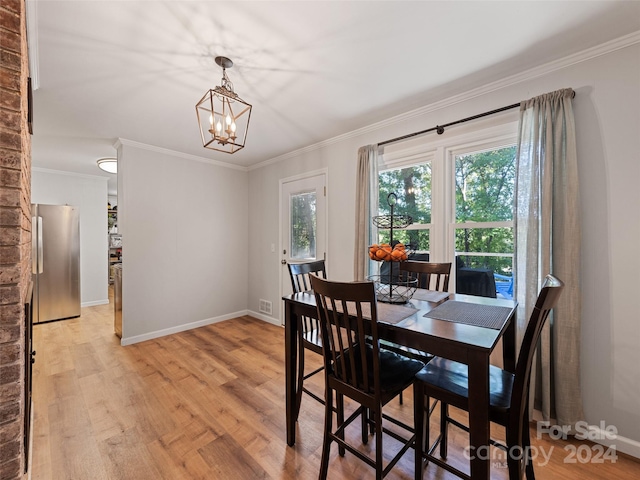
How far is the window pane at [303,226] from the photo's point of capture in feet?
12.2

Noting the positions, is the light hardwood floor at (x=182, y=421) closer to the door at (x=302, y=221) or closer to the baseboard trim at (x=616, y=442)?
the baseboard trim at (x=616, y=442)

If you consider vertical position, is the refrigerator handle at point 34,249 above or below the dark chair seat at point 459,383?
Answer: above

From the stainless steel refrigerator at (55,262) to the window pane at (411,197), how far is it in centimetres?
473

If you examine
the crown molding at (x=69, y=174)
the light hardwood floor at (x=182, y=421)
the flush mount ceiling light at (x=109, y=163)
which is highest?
the crown molding at (x=69, y=174)

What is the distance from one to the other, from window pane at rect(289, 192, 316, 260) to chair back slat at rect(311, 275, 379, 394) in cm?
219

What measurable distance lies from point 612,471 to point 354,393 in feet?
5.22

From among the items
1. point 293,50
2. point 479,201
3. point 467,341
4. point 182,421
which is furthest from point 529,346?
point 182,421

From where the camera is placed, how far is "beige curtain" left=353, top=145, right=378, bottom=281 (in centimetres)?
287

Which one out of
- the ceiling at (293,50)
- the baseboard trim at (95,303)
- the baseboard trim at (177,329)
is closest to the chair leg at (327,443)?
the ceiling at (293,50)

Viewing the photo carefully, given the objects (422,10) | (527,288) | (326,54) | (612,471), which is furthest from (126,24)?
(612,471)

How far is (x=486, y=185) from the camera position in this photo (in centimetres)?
235

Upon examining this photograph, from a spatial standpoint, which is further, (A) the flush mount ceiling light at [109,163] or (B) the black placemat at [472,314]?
(A) the flush mount ceiling light at [109,163]

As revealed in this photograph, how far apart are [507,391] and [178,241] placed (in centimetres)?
385

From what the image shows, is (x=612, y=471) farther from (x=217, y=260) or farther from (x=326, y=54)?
(x=217, y=260)
